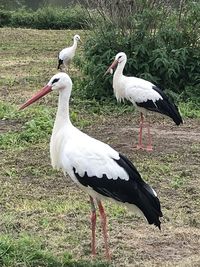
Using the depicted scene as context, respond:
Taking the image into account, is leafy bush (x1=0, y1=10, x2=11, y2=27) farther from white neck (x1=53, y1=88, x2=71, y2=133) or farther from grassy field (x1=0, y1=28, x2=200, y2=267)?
white neck (x1=53, y1=88, x2=71, y2=133)

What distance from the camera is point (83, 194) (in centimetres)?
638

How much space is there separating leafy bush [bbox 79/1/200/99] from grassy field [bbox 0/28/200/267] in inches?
25.2

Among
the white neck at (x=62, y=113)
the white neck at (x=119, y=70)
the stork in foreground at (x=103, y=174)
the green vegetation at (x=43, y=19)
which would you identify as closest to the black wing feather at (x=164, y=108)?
the white neck at (x=119, y=70)

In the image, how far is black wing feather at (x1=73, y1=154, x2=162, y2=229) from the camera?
4.64 meters

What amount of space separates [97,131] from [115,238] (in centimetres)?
356

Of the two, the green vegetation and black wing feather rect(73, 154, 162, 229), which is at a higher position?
black wing feather rect(73, 154, 162, 229)

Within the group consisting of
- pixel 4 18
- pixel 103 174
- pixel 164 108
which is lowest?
pixel 4 18

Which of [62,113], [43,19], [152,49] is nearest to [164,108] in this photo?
[152,49]

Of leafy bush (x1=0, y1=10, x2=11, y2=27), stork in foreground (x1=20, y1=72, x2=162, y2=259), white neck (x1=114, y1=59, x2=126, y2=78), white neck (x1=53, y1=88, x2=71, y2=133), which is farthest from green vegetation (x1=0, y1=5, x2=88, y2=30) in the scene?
stork in foreground (x1=20, y1=72, x2=162, y2=259)

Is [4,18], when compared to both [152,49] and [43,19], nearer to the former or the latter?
[43,19]

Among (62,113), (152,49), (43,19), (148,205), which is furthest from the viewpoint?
(43,19)

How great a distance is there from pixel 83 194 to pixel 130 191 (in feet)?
5.74

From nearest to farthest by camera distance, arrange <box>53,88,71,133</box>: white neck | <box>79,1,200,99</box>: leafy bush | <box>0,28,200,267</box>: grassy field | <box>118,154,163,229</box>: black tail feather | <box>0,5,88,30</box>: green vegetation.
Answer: <box>118,154,163,229</box>: black tail feather < <box>0,28,200,267</box>: grassy field < <box>53,88,71,133</box>: white neck < <box>79,1,200,99</box>: leafy bush < <box>0,5,88,30</box>: green vegetation

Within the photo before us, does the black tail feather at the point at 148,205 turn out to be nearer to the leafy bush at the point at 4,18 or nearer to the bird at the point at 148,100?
the bird at the point at 148,100
